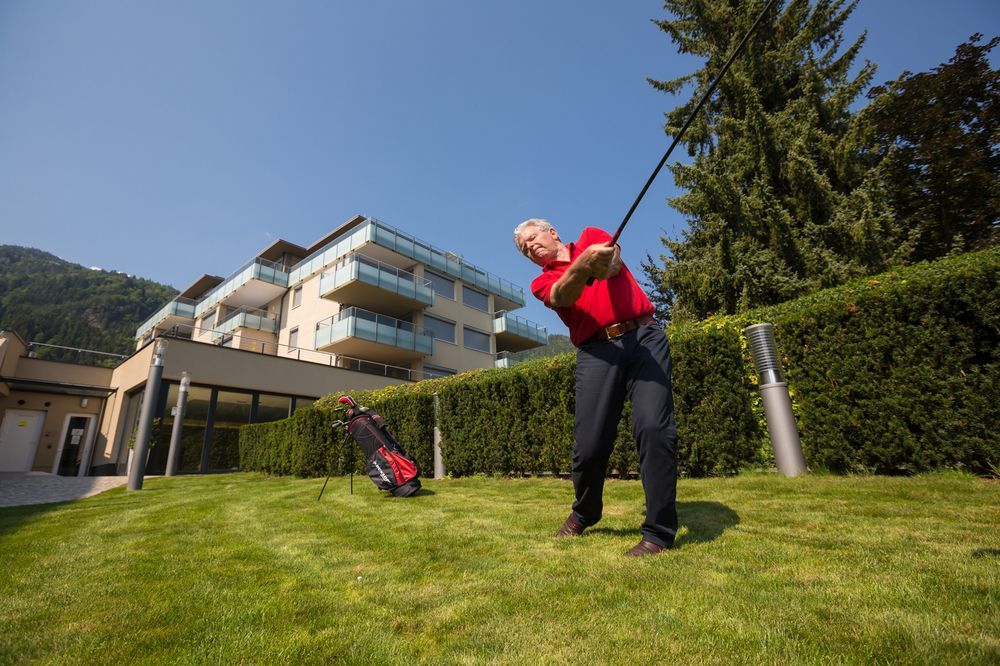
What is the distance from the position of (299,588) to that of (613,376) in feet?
6.16

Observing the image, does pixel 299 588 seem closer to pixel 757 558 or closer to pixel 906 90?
pixel 757 558

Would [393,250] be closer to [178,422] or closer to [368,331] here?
[368,331]

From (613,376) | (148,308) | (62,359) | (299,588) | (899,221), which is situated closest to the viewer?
(299,588)

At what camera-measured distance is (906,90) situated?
13.4 m

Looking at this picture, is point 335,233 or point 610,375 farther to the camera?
point 335,233

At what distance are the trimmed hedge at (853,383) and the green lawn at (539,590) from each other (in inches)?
33.1

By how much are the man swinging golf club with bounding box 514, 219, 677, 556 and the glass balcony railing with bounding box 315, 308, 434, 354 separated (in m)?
19.4

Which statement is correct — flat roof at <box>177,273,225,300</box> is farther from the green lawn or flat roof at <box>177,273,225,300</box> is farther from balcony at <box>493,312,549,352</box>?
the green lawn

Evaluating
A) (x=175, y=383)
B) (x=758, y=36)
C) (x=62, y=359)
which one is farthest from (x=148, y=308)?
(x=758, y=36)

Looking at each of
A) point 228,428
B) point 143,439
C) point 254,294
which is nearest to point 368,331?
point 228,428

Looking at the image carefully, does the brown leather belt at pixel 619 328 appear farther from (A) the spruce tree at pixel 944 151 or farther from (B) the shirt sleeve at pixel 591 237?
(A) the spruce tree at pixel 944 151

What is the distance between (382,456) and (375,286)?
17483 mm

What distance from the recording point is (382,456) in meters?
5.89

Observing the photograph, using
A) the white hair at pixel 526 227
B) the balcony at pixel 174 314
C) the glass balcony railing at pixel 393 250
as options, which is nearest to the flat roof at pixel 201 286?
the balcony at pixel 174 314
